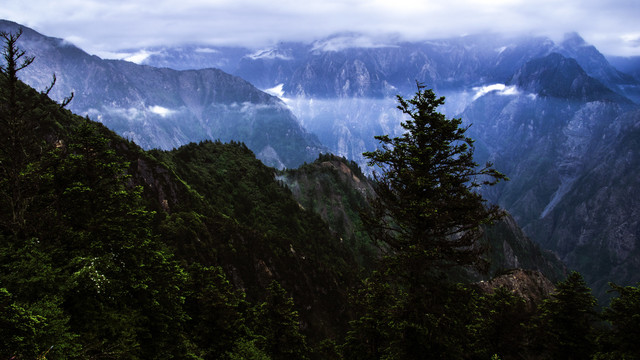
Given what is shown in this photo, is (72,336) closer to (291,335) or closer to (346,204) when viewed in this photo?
(291,335)

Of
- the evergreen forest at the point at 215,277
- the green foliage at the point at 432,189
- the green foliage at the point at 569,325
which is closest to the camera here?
the evergreen forest at the point at 215,277

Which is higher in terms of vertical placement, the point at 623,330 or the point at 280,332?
the point at 623,330

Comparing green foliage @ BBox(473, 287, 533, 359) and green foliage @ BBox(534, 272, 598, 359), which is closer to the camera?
green foliage @ BBox(534, 272, 598, 359)

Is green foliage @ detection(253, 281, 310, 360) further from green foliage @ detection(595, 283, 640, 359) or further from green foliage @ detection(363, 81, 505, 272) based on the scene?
green foliage @ detection(595, 283, 640, 359)

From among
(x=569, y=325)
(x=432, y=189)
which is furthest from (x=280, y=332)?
(x=569, y=325)

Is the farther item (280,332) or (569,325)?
(280,332)

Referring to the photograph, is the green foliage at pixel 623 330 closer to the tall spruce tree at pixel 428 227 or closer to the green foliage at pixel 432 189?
the tall spruce tree at pixel 428 227

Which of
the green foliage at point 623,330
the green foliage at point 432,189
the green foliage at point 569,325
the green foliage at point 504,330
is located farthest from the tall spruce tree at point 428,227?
the green foliage at point 569,325

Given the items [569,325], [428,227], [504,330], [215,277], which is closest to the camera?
→ [428,227]

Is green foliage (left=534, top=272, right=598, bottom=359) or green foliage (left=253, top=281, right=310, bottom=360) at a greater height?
green foliage (left=534, top=272, right=598, bottom=359)

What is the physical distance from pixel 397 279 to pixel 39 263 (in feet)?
49.2

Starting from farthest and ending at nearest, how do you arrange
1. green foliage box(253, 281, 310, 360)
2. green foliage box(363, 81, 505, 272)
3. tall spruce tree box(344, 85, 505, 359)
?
green foliage box(253, 281, 310, 360), green foliage box(363, 81, 505, 272), tall spruce tree box(344, 85, 505, 359)

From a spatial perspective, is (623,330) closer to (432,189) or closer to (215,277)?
(432,189)

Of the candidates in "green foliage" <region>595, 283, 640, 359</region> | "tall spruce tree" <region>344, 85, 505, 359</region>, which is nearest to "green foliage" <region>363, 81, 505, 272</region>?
"tall spruce tree" <region>344, 85, 505, 359</region>
